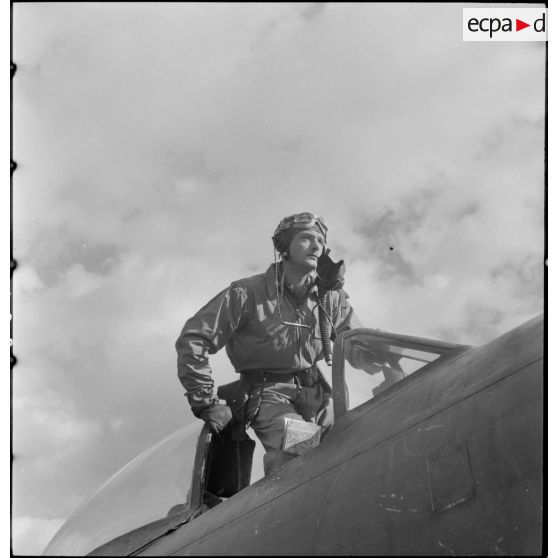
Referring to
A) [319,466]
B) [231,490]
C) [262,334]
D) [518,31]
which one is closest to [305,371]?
[262,334]

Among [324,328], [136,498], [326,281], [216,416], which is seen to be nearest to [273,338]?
[324,328]

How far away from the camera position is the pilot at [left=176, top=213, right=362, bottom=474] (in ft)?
12.9

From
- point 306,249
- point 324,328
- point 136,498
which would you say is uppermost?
point 306,249

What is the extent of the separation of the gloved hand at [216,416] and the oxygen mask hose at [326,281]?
0.93 m

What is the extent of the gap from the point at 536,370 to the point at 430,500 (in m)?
0.48

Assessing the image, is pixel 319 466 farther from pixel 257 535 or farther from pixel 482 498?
pixel 482 498

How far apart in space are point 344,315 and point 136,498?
2010mm

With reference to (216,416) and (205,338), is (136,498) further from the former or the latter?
(205,338)

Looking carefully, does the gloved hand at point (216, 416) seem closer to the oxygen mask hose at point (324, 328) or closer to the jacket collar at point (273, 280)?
the oxygen mask hose at point (324, 328)

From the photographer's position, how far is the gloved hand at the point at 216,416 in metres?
3.68

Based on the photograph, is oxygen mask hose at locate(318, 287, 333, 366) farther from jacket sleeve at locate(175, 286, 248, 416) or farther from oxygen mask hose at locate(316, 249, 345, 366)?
jacket sleeve at locate(175, 286, 248, 416)

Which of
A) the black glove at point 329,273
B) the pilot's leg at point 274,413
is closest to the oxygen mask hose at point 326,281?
the black glove at point 329,273

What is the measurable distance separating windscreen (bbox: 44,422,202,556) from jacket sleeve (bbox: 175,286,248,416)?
0.88 ft

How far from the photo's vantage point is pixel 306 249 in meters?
4.57
